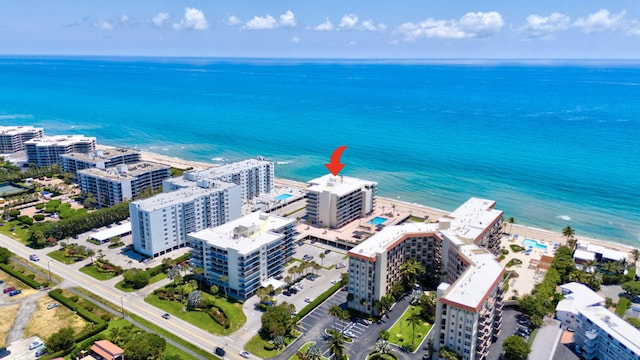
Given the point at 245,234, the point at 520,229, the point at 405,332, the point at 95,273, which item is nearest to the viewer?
the point at 405,332

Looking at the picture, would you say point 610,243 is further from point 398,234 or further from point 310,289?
point 310,289

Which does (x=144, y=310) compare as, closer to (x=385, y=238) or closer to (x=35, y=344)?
(x=35, y=344)

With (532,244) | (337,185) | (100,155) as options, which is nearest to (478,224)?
(532,244)

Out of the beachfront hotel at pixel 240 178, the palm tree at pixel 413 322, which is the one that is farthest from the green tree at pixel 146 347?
the beachfront hotel at pixel 240 178

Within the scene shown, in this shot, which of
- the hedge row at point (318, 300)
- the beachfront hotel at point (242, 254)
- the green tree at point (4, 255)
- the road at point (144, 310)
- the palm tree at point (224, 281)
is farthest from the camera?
the green tree at point (4, 255)

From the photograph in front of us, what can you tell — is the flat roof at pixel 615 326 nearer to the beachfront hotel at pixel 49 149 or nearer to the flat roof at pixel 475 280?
the flat roof at pixel 475 280
